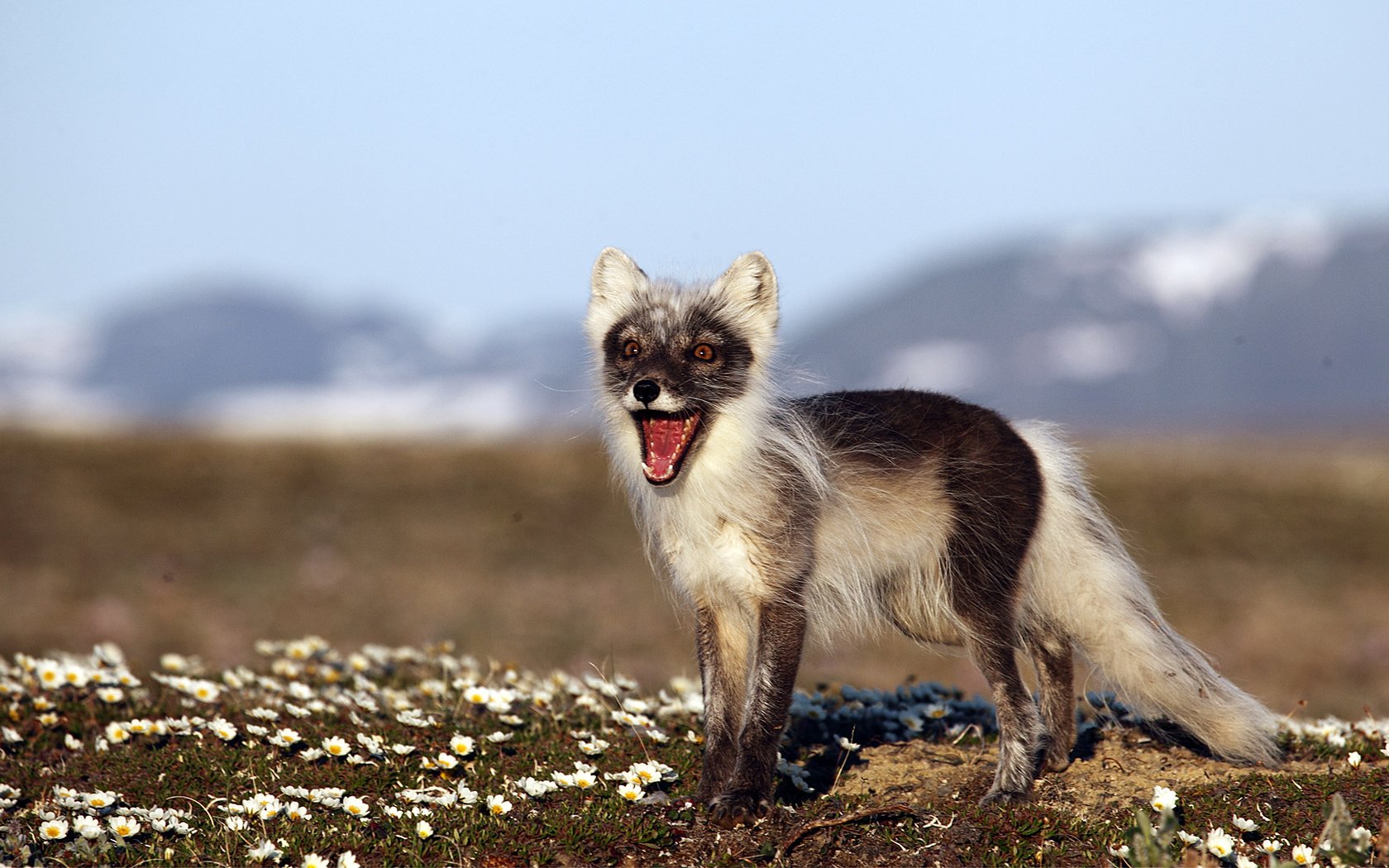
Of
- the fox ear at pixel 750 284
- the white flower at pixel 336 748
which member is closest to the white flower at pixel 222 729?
the white flower at pixel 336 748

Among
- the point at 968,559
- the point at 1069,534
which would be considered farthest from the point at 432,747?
the point at 1069,534

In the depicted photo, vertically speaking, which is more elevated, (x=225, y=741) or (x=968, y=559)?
(x=968, y=559)

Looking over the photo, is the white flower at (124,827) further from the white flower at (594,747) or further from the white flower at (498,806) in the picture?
the white flower at (594,747)

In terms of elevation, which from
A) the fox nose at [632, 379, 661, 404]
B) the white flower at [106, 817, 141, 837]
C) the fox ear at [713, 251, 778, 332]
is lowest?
the white flower at [106, 817, 141, 837]

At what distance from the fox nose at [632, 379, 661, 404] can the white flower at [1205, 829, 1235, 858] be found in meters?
3.60

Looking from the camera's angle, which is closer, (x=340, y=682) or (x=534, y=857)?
(x=534, y=857)

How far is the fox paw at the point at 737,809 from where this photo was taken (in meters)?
6.45

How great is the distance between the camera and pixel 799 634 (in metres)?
6.75

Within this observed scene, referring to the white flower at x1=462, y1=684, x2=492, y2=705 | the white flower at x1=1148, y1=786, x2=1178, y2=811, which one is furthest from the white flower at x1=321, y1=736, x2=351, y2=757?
the white flower at x1=1148, y1=786, x2=1178, y2=811

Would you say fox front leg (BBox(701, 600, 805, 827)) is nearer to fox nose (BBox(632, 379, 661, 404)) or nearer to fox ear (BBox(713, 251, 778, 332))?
fox nose (BBox(632, 379, 661, 404))

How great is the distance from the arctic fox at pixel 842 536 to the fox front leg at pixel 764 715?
0.4 inches

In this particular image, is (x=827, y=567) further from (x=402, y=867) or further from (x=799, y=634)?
(x=402, y=867)

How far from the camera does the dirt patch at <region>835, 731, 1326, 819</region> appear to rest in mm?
7199

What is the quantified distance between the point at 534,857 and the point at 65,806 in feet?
8.79
